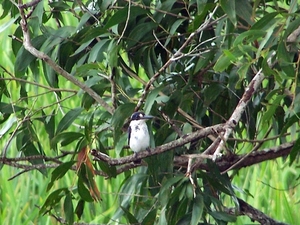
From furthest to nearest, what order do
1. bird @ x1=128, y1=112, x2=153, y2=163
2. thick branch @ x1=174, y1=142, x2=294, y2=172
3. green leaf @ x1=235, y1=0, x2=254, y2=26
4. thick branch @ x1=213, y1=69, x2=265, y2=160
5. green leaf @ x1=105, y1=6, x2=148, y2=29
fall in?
bird @ x1=128, y1=112, x2=153, y2=163 < thick branch @ x1=174, y1=142, x2=294, y2=172 < green leaf @ x1=105, y1=6, x2=148, y2=29 < green leaf @ x1=235, y1=0, x2=254, y2=26 < thick branch @ x1=213, y1=69, x2=265, y2=160

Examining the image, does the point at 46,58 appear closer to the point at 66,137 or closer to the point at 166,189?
the point at 66,137

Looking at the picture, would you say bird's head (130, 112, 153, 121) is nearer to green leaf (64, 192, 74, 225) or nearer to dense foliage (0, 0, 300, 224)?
dense foliage (0, 0, 300, 224)

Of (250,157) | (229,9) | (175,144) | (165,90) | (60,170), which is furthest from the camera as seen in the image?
(250,157)

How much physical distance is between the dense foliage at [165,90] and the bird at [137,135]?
79 millimetres

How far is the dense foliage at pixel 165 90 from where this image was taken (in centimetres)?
261

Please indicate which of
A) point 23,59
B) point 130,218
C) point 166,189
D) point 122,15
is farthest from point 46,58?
point 130,218

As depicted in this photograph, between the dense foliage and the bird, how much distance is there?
8 cm

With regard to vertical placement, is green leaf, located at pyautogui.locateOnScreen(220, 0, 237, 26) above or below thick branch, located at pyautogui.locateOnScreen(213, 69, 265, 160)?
above

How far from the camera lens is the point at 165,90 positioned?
125 inches

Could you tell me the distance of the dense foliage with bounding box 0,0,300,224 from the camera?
2.61 meters

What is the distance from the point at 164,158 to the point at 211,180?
0.68 feet

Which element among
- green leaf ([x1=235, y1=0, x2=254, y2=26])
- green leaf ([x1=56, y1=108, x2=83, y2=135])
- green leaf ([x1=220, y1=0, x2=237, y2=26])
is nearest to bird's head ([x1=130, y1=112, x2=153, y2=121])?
green leaf ([x1=56, y1=108, x2=83, y2=135])

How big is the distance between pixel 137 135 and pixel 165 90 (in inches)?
16.8

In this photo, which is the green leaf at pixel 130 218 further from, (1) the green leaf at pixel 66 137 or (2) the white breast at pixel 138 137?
(2) the white breast at pixel 138 137
